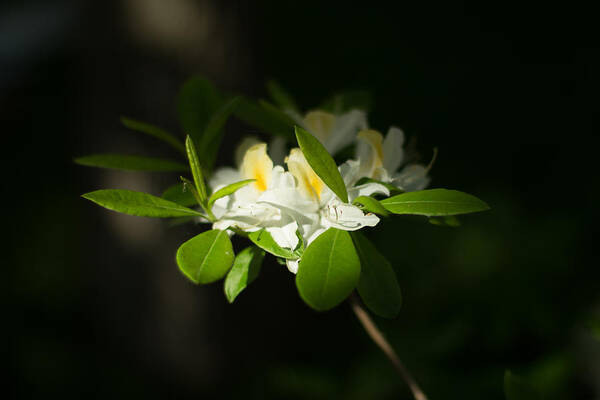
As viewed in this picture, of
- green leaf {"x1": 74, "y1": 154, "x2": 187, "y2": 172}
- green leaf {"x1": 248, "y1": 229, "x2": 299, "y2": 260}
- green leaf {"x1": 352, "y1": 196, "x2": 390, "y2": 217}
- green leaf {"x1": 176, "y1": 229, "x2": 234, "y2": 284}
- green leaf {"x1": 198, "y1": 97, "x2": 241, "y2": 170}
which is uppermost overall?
green leaf {"x1": 74, "y1": 154, "x2": 187, "y2": 172}

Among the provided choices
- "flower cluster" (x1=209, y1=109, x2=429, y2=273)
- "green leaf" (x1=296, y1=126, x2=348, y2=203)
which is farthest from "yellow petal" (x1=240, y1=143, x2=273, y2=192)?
"green leaf" (x1=296, y1=126, x2=348, y2=203)

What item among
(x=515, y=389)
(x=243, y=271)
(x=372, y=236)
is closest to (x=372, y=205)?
(x=243, y=271)

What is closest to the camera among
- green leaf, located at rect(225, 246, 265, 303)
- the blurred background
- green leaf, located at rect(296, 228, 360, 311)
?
green leaf, located at rect(296, 228, 360, 311)

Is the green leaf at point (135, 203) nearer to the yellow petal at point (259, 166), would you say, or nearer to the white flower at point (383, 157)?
the yellow petal at point (259, 166)

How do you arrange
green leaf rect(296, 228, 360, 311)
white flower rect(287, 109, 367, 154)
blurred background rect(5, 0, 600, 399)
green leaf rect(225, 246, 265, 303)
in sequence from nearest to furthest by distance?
green leaf rect(296, 228, 360, 311) < green leaf rect(225, 246, 265, 303) < white flower rect(287, 109, 367, 154) < blurred background rect(5, 0, 600, 399)

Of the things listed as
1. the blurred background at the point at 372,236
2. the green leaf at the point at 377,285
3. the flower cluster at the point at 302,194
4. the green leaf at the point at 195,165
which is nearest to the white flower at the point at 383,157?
the flower cluster at the point at 302,194

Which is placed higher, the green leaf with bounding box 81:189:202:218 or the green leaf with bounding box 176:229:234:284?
the green leaf with bounding box 81:189:202:218

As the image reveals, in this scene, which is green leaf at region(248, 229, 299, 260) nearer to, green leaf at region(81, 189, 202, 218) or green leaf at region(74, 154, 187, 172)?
green leaf at region(81, 189, 202, 218)

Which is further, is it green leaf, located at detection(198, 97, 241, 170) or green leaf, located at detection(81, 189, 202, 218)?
green leaf, located at detection(198, 97, 241, 170)
